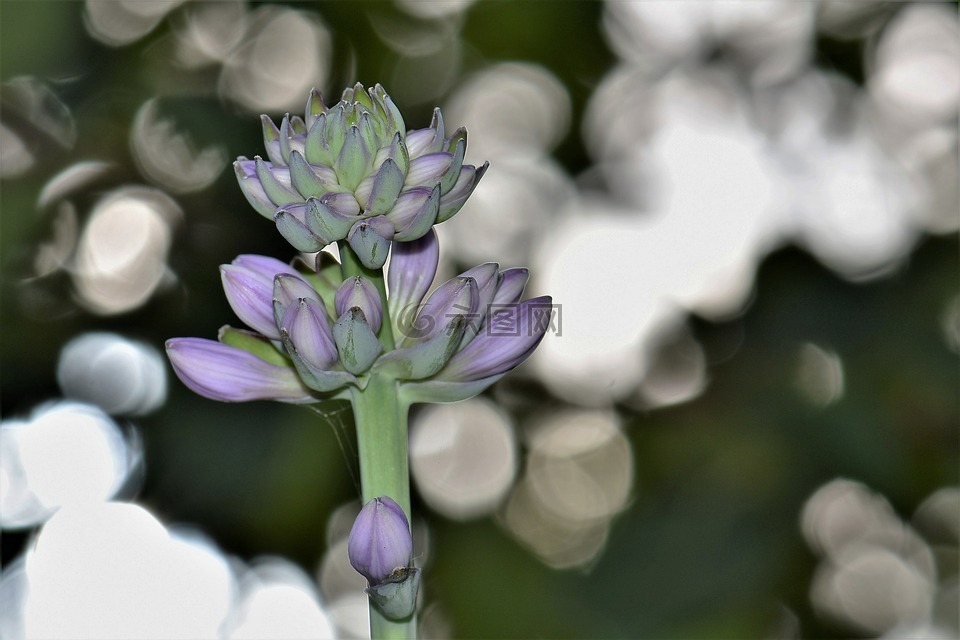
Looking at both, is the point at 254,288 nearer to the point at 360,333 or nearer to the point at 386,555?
the point at 360,333

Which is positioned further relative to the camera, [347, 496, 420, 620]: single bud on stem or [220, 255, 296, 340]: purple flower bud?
[220, 255, 296, 340]: purple flower bud

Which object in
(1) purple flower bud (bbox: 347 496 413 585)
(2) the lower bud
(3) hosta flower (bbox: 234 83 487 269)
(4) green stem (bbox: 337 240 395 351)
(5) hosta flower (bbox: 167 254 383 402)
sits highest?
(3) hosta flower (bbox: 234 83 487 269)

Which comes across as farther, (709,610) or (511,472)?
(511,472)

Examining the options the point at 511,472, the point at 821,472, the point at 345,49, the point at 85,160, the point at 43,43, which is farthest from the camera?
the point at 511,472

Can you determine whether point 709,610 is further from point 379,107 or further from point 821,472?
point 379,107

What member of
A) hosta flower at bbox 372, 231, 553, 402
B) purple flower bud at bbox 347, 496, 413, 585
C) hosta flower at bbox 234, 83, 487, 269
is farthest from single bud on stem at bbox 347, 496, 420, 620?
hosta flower at bbox 234, 83, 487, 269

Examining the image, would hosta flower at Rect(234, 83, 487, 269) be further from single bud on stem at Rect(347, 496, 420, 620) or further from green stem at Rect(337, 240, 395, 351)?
single bud on stem at Rect(347, 496, 420, 620)

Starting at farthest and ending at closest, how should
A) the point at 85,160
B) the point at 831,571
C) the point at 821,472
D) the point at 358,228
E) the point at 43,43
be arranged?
the point at 831,571
the point at 821,472
the point at 85,160
the point at 43,43
the point at 358,228

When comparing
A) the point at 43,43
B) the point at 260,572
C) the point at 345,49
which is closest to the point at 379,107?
the point at 43,43

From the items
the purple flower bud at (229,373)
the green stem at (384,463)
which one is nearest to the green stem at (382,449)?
the green stem at (384,463)
